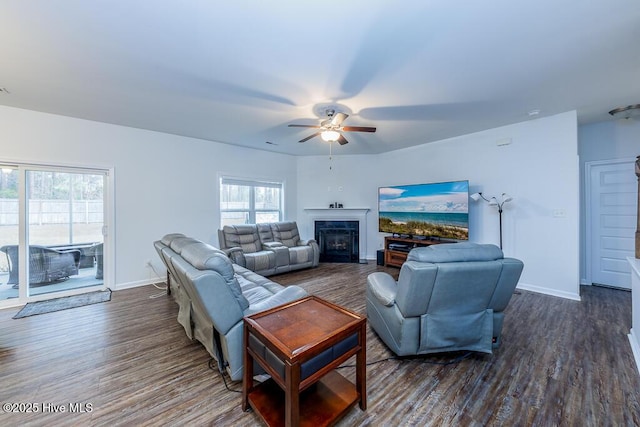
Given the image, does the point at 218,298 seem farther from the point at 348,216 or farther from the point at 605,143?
the point at 605,143

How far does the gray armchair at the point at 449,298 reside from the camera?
71.2 inches

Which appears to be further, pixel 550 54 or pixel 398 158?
pixel 398 158

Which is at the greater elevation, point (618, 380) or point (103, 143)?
point (103, 143)

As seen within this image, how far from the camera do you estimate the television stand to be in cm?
482

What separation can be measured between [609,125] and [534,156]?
1.29 metres

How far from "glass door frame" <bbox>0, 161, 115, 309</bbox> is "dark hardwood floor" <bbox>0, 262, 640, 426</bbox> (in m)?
0.59

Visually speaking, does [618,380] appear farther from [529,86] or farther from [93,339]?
[93,339]

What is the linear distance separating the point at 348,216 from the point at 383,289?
368cm

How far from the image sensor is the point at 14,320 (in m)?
2.80

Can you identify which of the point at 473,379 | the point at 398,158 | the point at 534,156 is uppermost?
the point at 398,158

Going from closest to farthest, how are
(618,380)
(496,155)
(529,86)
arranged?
1. (618,380)
2. (529,86)
3. (496,155)

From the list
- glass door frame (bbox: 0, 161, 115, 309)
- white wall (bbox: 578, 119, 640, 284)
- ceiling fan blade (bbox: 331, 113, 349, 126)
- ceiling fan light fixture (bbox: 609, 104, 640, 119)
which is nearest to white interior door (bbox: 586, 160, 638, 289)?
white wall (bbox: 578, 119, 640, 284)

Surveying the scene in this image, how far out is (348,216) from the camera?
586 cm

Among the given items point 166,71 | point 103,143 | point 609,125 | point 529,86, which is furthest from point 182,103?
point 609,125
